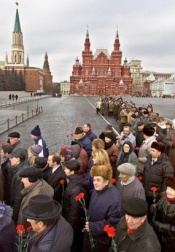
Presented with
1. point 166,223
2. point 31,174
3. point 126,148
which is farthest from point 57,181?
point 166,223

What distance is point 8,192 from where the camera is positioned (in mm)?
5176

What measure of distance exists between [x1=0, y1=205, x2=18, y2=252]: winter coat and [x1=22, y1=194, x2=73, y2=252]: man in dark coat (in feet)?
0.71

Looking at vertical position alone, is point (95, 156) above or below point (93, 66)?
below

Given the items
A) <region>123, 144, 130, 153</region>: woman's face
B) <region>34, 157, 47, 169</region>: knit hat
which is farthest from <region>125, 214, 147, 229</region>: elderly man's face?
<region>123, 144, 130, 153</region>: woman's face

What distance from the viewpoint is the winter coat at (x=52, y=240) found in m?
2.59

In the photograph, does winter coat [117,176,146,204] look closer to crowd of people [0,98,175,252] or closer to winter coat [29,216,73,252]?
crowd of people [0,98,175,252]

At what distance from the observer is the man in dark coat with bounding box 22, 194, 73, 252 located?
2.60m

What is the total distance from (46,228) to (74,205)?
1.15 meters

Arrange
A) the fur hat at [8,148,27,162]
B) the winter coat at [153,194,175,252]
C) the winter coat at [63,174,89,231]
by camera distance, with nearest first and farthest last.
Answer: the winter coat at [153,194,175,252] < the winter coat at [63,174,89,231] < the fur hat at [8,148,27,162]

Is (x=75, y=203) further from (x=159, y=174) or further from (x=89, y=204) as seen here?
(x=159, y=174)

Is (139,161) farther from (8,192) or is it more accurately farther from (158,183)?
(8,192)

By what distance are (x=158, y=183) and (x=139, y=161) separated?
996 mm

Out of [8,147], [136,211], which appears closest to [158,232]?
[136,211]

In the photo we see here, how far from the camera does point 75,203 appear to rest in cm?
378
